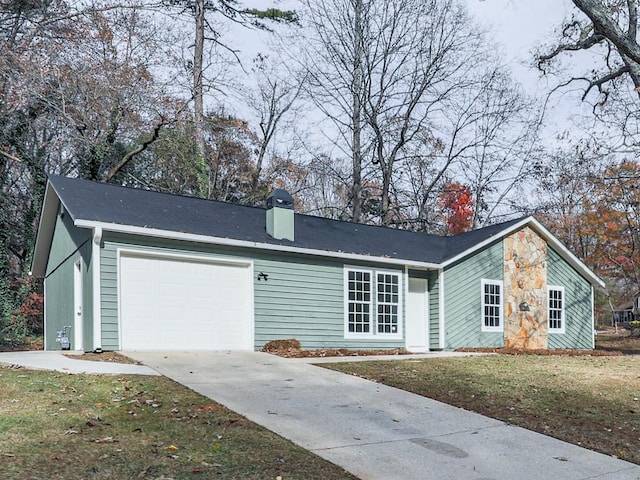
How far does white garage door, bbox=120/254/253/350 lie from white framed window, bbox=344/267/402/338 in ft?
9.59

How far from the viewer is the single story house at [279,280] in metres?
11.5

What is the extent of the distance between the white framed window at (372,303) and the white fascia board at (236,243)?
0.40 meters

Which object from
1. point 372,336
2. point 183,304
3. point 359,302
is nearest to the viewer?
point 183,304

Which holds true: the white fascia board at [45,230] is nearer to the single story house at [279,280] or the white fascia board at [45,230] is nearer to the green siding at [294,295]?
the single story house at [279,280]

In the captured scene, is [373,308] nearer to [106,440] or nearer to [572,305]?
[572,305]

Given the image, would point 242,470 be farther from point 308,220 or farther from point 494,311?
point 494,311

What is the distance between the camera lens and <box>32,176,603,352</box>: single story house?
11.5 m

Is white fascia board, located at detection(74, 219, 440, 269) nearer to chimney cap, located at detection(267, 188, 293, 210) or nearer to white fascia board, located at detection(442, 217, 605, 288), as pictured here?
white fascia board, located at detection(442, 217, 605, 288)

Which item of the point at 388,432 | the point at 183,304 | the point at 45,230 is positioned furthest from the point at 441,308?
the point at 45,230

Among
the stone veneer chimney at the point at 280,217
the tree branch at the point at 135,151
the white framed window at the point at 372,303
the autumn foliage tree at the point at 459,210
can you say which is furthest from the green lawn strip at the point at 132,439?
the autumn foliage tree at the point at 459,210

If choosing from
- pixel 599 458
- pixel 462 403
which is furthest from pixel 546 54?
pixel 599 458

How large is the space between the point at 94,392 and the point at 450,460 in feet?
13.9

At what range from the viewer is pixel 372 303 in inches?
592

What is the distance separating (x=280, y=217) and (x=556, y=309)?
9435 millimetres
